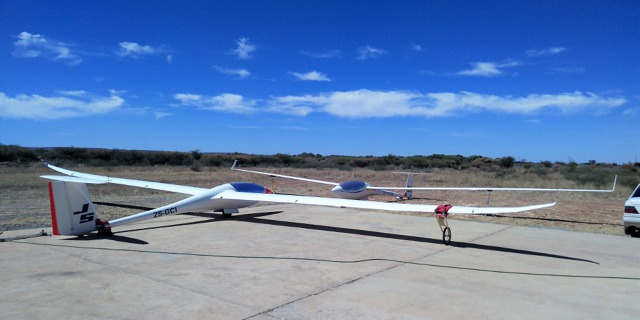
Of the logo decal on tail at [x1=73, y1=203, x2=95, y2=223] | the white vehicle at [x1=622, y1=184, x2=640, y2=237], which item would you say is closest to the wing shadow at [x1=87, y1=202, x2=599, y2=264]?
the logo decal on tail at [x1=73, y1=203, x2=95, y2=223]

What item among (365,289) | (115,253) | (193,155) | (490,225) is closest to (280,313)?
(365,289)

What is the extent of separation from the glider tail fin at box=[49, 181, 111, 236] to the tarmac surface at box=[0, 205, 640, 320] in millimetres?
287

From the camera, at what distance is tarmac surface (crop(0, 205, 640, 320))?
207 inches

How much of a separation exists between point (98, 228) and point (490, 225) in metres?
11.0

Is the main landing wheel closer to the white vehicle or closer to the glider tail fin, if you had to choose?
the white vehicle

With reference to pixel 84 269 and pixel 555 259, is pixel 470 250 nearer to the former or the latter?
pixel 555 259

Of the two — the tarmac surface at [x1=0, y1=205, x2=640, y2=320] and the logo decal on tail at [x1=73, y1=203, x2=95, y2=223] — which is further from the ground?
the logo decal on tail at [x1=73, y1=203, x2=95, y2=223]

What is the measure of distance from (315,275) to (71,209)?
5676mm

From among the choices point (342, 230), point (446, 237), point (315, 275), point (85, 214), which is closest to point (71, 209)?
point (85, 214)

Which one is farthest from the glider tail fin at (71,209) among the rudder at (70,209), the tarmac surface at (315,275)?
the tarmac surface at (315,275)

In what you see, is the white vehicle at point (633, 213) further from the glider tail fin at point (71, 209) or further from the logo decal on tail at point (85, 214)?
the logo decal on tail at point (85, 214)

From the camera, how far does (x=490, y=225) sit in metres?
13.0

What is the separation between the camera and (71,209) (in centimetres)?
888

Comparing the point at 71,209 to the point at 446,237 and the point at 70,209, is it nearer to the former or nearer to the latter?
the point at 70,209
